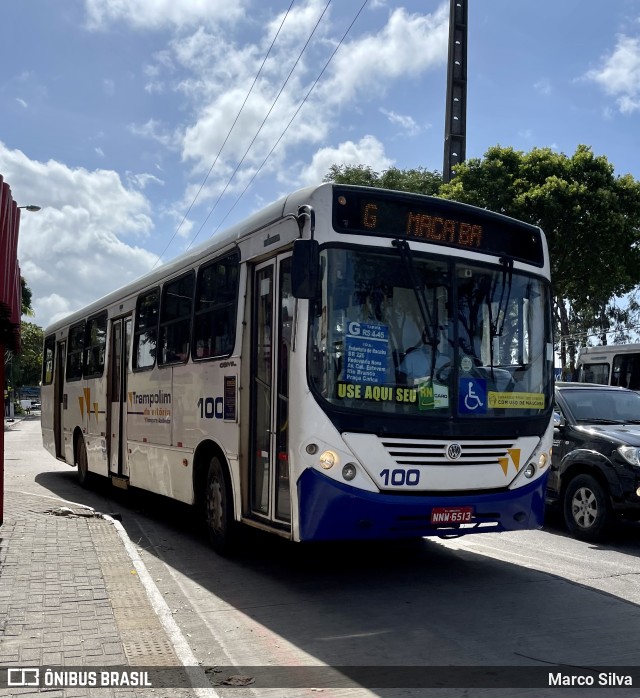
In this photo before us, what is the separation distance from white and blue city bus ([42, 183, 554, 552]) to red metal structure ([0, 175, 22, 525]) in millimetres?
2013

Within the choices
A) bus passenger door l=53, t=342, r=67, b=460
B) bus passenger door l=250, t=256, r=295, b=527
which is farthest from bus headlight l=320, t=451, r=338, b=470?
bus passenger door l=53, t=342, r=67, b=460

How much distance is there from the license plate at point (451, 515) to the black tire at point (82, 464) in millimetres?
9652

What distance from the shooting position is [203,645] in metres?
5.51

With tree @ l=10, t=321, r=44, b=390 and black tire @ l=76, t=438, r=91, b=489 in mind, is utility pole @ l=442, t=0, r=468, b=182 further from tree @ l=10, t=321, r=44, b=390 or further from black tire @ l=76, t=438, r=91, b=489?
tree @ l=10, t=321, r=44, b=390

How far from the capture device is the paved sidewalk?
4750 mm

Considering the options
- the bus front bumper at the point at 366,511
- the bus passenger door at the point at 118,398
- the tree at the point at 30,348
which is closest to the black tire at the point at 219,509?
the bus front bumper at the point at 366,511

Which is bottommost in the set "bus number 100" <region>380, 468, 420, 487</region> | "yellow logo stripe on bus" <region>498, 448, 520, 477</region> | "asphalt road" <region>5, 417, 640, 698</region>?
"asphalt road" <region>5, 417, 640, 698</region>

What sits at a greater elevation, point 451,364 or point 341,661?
point 451,364

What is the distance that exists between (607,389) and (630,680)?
6518 millimetres

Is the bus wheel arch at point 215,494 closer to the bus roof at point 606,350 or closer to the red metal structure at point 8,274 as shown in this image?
the red metal structure at point 8,274

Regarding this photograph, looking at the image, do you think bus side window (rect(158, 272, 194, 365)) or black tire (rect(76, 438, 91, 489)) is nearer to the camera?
bus side window (rect(158, 272, 194, 365))

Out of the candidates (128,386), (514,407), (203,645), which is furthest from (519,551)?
(128,386)

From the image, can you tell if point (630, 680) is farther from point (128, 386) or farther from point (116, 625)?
point (128, 386)

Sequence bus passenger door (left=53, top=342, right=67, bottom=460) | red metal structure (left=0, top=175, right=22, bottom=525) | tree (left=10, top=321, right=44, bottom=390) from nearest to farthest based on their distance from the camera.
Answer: red metal structure (left=0, top=175, right=22, bottom=525)
bus passenger door (left=53, top=342, right=67, bottom=460)
tree (left=10, top=321, right=44, bottom=390)
